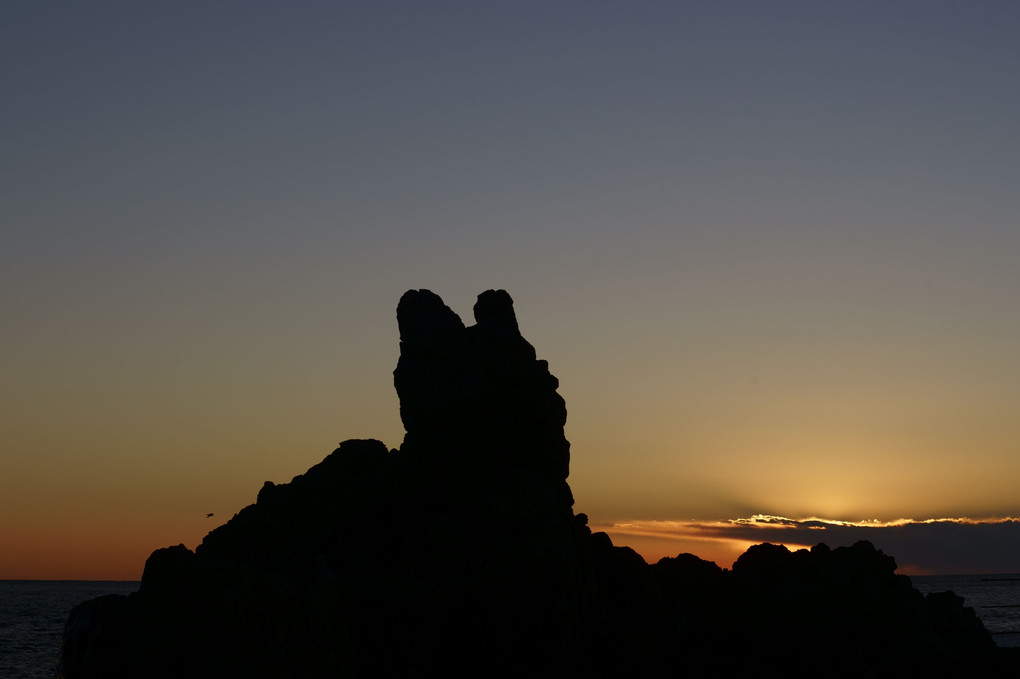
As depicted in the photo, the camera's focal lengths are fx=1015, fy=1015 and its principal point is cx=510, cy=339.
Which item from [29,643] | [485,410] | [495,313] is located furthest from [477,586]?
[29,643]

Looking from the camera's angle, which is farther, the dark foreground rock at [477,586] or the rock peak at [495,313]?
the rock peak at [495,313]

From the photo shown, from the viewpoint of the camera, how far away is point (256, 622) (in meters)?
29.8

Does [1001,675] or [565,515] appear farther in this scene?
[565,515]

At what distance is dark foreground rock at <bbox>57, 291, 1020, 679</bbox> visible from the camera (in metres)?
30.7

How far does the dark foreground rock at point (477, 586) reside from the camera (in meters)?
30.7

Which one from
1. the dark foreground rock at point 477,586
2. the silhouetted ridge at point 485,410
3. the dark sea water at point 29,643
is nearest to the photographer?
the dark foreground rock at point 477,586

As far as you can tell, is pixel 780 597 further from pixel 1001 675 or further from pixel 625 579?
pixel 1001 675

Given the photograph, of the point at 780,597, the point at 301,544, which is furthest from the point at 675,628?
the point at 301,544

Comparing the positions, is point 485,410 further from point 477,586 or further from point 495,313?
point 477,586

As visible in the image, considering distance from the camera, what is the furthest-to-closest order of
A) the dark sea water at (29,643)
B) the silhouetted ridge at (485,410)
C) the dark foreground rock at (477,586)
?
the dark sea water at (29,643), the silhouetted ridge at (485,410), the dark foreground rock at (477,586)

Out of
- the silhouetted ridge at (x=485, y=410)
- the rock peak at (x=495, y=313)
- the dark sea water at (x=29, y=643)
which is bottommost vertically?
the dark sea water at (x=29, y=643)

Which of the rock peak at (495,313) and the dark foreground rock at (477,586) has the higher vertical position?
the rock peak at (495,313)

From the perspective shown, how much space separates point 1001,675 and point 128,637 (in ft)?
104

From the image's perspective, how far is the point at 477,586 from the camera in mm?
40281
